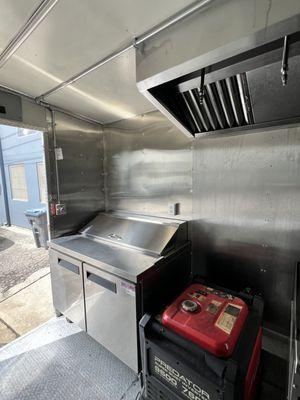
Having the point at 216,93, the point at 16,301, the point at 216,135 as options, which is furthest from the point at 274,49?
the point at 16,301

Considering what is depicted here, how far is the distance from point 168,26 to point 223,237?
151 cm

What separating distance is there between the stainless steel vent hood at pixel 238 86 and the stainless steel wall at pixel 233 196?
206mm

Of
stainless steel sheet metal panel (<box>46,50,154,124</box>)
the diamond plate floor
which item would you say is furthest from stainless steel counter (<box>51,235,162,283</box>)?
stainless steel sheet metal panel (<box>46,50,154,124</box>)

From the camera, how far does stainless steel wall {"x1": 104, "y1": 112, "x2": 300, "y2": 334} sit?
143 cm

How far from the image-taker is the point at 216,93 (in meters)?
1.08

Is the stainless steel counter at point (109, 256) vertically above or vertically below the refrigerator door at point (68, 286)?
above

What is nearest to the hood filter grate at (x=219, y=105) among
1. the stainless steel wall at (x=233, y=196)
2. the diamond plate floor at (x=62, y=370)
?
the stainless steel wall at (x=233, y=196)

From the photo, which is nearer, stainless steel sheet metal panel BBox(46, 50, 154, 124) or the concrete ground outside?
stainless steel sheet metal panel BBox(46, 50, 154, 124)

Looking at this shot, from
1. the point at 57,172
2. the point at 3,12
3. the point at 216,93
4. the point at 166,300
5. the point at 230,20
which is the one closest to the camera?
the point at 230,20

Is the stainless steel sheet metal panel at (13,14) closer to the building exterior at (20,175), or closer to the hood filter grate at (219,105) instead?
the hood filter grate at (219,105)

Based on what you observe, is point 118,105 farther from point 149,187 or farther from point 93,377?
point 93,377

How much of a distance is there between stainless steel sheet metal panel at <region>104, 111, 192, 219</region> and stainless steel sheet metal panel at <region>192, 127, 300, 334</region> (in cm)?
15

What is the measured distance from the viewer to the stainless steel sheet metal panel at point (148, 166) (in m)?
1.85

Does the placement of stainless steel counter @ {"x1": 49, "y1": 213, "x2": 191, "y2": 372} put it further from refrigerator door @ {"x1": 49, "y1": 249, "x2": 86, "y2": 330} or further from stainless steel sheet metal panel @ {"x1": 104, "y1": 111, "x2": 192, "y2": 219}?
stainless steel sheet metal panel @ {"x1": 104, "y1": 111, "x2": 192, "y2": 219}
